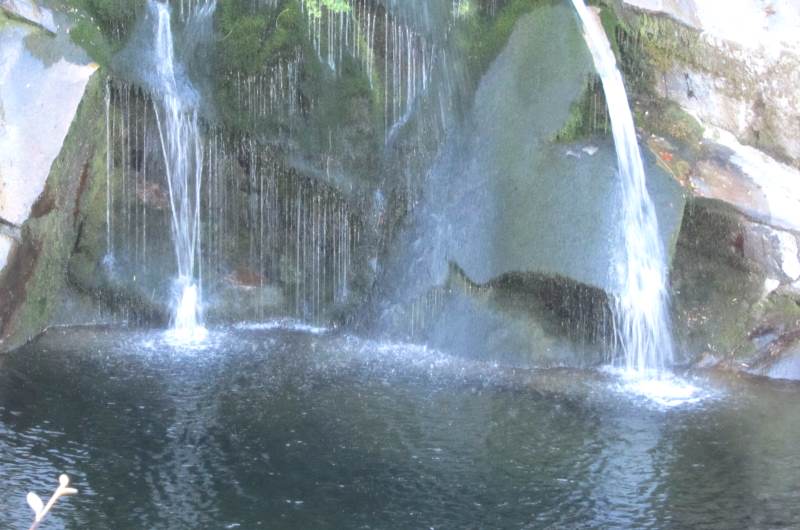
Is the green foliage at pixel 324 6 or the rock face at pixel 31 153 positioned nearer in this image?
the rock face at pixel 31 153

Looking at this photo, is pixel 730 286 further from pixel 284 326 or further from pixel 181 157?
pixel 181 157

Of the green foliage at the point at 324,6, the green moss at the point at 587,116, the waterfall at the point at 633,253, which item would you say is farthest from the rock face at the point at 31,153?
the waterfall at the point at 633,253

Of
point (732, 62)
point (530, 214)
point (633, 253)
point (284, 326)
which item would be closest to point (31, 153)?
point (284, 326)

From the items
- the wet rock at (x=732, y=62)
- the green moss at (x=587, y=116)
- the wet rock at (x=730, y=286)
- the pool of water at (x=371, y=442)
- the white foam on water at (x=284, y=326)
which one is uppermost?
the wet rock at (x=732, y=62)

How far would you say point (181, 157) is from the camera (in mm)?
10508

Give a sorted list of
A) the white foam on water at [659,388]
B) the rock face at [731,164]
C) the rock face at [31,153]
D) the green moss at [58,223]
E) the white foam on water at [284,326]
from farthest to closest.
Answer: the white foam on water at [284,326], the green moss at [58,223], the rock face at [731,164], the rock face at [31,153], the white foam on water at [659,388]

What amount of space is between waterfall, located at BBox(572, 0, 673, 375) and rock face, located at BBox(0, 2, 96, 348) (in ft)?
15.6

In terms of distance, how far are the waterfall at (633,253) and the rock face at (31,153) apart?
4.76m

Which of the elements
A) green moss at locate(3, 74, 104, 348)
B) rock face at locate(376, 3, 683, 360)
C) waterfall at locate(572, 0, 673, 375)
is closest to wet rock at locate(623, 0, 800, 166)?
waterfall at locate(572, 0, 673, 375)

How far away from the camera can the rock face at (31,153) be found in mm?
9141

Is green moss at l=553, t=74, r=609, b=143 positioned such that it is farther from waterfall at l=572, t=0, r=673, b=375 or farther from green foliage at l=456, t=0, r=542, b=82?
green foliage at l=456, t=0, r=542, b=82

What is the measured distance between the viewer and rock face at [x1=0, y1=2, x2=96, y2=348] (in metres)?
9.14

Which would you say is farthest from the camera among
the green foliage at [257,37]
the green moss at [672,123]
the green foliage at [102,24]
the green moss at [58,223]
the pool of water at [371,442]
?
the green foliage at [257,37]

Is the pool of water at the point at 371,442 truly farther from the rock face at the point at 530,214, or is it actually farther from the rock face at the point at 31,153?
the rock face at the point at 31,153
